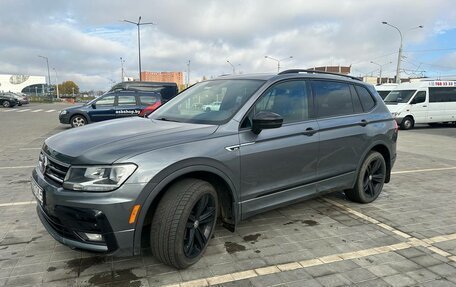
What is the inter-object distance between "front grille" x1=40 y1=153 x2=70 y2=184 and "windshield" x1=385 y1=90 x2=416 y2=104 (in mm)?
18379

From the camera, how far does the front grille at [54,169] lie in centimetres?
288

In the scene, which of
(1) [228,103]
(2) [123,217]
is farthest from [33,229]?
(1) [228,103]

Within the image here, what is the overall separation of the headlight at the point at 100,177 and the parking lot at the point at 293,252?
0.87 m

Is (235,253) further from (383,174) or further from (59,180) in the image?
(383,174)

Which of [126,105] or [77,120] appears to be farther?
[77,120]

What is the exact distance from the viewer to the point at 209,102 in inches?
157

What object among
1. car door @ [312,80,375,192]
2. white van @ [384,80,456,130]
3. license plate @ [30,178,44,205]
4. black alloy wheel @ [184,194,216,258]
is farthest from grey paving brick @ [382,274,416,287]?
white van @ [384,80,456,130]

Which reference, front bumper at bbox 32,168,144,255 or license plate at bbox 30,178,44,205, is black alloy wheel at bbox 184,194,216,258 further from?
license plate at bbox 30,178,44,205

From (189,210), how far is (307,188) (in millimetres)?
1699

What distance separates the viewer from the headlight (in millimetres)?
2713

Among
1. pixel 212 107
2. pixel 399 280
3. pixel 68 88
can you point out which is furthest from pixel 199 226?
pixel 68 88

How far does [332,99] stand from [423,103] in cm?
1629

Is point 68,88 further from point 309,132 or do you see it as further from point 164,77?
point 309,132

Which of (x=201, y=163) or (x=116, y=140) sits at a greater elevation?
(x=116, y=140)
